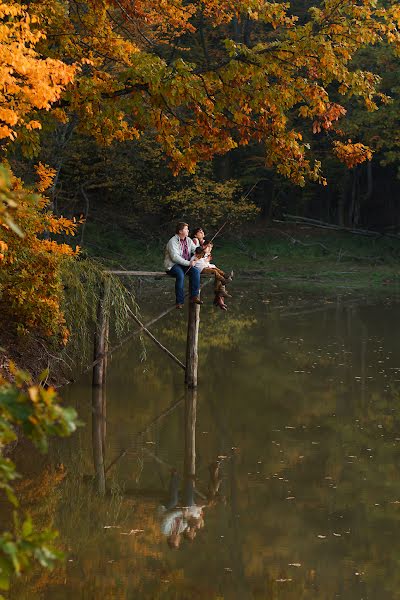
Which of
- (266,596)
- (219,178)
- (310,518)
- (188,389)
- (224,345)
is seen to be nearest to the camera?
(266,596)

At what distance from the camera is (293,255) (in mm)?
36094

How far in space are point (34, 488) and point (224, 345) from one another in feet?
32.9

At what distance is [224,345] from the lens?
19.4 meters

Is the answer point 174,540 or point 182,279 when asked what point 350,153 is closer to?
point 182,279

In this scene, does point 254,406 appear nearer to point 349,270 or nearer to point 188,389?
point 188,389

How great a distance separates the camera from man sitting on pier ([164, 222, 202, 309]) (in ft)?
46.6

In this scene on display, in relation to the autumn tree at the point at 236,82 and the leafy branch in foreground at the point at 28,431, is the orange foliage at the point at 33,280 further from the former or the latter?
the leafy branch in foreground at the point at 28,431

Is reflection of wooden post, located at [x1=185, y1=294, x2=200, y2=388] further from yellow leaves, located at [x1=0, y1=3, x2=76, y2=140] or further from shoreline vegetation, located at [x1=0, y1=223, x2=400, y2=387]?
shoreline vegetation, located at [x1=0, y1=223, x2=400, y2=387]

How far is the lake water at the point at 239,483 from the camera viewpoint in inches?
286

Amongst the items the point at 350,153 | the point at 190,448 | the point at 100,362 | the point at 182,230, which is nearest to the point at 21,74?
the point at 190,448

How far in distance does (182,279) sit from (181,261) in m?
0.26

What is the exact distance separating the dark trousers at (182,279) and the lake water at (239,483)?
1.38 meters

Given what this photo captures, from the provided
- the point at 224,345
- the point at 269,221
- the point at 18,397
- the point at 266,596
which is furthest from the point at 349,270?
the point at 18,397

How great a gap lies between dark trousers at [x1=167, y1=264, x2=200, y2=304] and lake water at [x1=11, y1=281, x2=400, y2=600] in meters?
1.38
